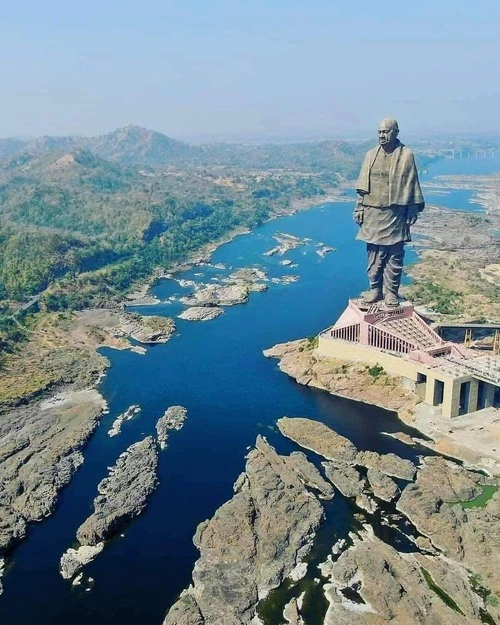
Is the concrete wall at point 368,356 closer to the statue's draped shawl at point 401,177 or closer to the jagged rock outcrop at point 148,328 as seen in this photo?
the statue's draped shawl at point 401,177

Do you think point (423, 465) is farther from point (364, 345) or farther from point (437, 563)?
point (364, 345)

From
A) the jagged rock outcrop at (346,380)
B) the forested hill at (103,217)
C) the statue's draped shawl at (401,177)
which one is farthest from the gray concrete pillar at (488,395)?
the forested hill at (103,217)

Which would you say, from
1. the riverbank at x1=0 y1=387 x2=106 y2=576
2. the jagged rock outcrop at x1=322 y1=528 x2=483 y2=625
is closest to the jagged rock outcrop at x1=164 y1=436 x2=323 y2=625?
the jagged rock outcrop at x1=322 y1=528 x2=483 y2=625

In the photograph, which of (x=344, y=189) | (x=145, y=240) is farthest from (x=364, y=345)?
(x=344, y=189)

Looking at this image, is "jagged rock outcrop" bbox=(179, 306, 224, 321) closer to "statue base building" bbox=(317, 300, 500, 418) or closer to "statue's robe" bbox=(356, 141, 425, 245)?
"statue base building" bbox=(317, 300, 500, 418)

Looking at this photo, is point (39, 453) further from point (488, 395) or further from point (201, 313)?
point (201, 313)

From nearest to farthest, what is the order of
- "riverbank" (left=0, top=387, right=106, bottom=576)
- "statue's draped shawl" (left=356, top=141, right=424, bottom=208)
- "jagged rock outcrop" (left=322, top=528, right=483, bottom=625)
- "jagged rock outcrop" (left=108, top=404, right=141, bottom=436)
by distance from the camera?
"jagged rock outcrop" (left=322, top=528, right=483, bottom=625) → "riverbank" (left=0, top=387, right=106, bottom=576) → "jagged rock outcrop" (left=108, top=404, right=141, bottom=436) → "statue's draped shawl" (left=356, top=141, right=424, bottom=208)
